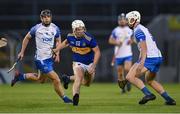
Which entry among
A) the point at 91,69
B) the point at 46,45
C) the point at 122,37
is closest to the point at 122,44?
the point at 122,37

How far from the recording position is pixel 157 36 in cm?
3994

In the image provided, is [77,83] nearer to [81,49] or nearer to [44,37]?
[81,49]

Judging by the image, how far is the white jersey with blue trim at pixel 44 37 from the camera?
64.2 feet

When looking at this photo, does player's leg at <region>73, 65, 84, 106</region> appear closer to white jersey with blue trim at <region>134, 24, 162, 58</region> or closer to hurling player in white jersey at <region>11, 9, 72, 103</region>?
Answer: hurling player in white jersey at <region>11, 9, 72, 103</region>

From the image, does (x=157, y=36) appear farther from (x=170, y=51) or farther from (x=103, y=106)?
(x=103, y=106)

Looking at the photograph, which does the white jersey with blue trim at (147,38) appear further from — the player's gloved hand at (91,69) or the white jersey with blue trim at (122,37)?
the white jersey with blue trim at (122,37)

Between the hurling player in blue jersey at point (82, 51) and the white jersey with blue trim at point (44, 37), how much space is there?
571 millimetres

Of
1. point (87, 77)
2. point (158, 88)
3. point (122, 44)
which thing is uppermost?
point (87, 77)

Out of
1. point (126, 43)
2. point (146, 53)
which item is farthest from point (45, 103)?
point (126, 43)

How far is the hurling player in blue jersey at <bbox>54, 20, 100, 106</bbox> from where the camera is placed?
18531 mm

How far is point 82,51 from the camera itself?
18969 mm

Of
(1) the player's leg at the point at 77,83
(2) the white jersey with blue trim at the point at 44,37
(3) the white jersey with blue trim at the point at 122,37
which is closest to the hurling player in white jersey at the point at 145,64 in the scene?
(1) the player's leg at the point at 77,83

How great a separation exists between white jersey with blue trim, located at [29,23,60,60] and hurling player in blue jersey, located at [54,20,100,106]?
57 centimetres

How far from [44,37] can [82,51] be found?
1233 millimetres
